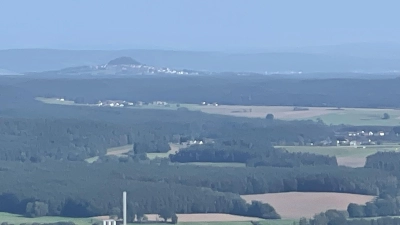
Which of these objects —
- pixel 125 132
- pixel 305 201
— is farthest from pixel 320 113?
pixel 305 201

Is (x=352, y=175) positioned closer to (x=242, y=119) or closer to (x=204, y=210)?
(x=204, y=210)

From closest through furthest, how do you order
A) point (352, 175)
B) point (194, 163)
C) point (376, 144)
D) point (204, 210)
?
point (204, 210), point (352, 175), point (194, 163), point (376, 144)

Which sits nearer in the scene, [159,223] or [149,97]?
[159,223]

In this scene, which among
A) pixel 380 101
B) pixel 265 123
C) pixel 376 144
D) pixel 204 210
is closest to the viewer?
pixel 204 210

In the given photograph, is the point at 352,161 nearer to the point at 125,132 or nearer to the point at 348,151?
the point at 348,151

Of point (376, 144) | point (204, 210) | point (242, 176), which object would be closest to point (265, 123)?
point (376, 144)

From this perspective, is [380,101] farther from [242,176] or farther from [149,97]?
[242,176]

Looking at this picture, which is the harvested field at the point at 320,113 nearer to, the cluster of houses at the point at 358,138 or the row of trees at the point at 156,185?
the cluster of houses at the point at 358,138
